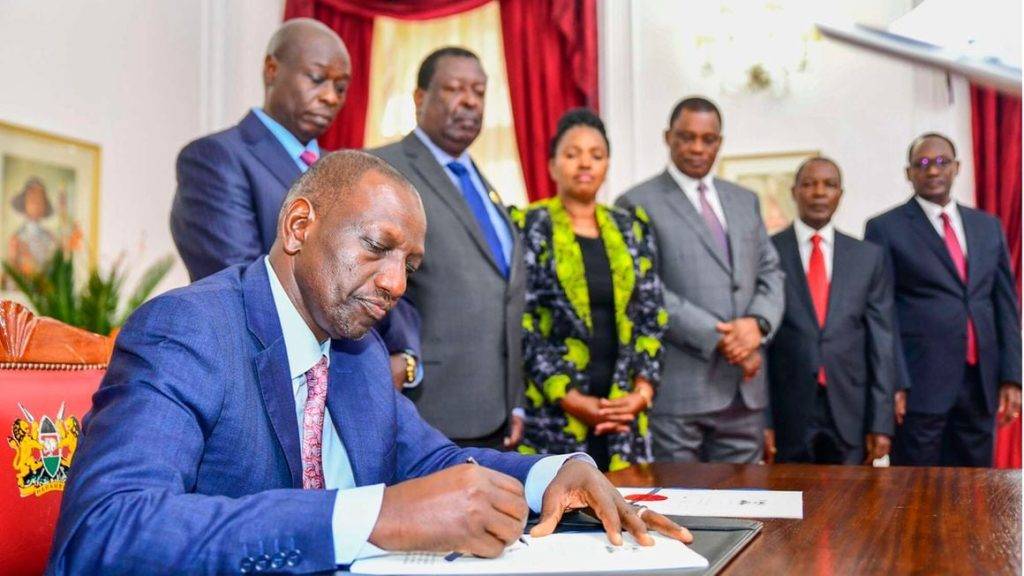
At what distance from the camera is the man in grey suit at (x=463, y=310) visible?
10.7 feet

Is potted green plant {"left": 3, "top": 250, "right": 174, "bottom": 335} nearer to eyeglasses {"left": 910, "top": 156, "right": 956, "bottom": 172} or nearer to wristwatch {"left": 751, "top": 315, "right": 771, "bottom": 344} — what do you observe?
wristwatch {"left": 751, "top": 315, "right": 771, "bottom": 344}

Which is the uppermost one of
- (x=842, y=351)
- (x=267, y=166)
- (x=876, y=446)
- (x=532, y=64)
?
(x=532, y=64)

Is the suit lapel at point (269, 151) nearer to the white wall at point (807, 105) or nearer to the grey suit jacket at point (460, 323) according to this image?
the grey suit jacket at point (460, 323)

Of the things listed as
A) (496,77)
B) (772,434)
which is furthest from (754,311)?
(496,77)

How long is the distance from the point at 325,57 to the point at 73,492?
1982mm

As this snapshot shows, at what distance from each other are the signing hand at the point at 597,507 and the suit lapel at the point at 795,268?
308 centimetres

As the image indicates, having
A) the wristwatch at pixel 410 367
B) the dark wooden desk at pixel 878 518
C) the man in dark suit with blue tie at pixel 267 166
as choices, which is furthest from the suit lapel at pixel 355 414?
the wristwatch at pixel 410 367

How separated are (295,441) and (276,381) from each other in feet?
0.31

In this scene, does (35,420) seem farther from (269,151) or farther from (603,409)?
(603,409)

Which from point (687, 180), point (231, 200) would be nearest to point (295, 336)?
point (231, 200)

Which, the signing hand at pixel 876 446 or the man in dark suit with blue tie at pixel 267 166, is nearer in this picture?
the man in dark suit with blue tie at pixel 267 166

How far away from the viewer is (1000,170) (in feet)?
20.3

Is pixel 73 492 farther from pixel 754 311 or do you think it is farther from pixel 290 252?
pixel 754 311

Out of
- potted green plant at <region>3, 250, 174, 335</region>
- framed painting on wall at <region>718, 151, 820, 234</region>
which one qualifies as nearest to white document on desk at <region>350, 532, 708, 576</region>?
potted green plant at <region>3, 250, 174, 335</region>
